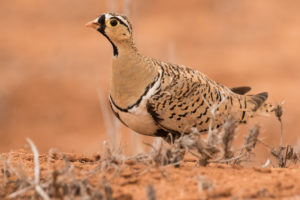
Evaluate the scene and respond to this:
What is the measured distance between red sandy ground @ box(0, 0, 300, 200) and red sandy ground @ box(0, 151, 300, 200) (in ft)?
14.7

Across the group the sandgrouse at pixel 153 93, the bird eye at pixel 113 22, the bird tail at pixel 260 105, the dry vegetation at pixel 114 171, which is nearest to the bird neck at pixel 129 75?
the sandgrouse at pixel 153 93

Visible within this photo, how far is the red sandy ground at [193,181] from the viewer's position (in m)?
3.13

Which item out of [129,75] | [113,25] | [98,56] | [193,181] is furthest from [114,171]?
[98,56]

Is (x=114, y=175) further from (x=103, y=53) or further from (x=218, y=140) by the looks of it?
(x=103, y=53)

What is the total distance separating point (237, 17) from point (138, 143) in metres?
9.28

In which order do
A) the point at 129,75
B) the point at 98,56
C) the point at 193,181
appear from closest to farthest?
1. the point at 193,181
2. the point at 129,75
3. the point at 98,56

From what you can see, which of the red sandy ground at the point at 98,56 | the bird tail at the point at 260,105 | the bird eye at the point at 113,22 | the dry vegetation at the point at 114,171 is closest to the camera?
the dry vegetation at the point at 114,171

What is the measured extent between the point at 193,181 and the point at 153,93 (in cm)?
115

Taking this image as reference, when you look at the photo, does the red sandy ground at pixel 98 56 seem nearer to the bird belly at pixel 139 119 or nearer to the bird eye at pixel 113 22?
the bird eye at pixel 113 22

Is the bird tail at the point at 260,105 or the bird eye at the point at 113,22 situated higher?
the bird eye at the point at 113,22

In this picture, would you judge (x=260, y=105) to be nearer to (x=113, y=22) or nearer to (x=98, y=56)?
(x=113, y=22)

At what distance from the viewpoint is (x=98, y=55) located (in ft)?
42.6

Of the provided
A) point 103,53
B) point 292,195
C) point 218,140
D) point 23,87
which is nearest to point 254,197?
point 292,195

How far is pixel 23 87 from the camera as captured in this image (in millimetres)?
11680
